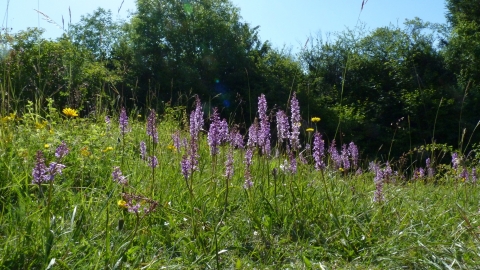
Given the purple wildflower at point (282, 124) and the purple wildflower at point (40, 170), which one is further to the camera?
the purple wildflower at point (282, 124)

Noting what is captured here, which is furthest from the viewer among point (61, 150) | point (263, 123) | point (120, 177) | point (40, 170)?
point (263, 123)

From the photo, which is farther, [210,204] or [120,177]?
[210,204]

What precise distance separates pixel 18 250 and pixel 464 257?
2.18 metres

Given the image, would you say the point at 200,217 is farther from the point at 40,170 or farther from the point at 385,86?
the point at 385,86

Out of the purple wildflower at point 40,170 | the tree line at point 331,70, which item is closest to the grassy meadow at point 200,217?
the purple wildflower at point 40,170

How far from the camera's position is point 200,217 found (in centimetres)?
305

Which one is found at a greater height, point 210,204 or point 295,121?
point 295,121

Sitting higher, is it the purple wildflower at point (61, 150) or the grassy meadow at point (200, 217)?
the purple wildflower at point (61, 150)

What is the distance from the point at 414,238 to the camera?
3021mm

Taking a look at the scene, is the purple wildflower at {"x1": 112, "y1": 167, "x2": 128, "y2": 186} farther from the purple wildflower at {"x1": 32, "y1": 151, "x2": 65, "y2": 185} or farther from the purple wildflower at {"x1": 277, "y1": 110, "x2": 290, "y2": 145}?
the purple wildflower at {"x1": 277, "y1": 110, "x2": 290, "y2": 145}

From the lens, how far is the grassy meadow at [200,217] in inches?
96.0

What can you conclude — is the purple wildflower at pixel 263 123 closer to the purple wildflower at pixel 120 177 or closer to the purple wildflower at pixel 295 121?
the purple wildflower at pixel 295 121

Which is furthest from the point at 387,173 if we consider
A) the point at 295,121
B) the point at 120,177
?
the point at 120,177

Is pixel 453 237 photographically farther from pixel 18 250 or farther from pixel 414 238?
pixel 18 250
